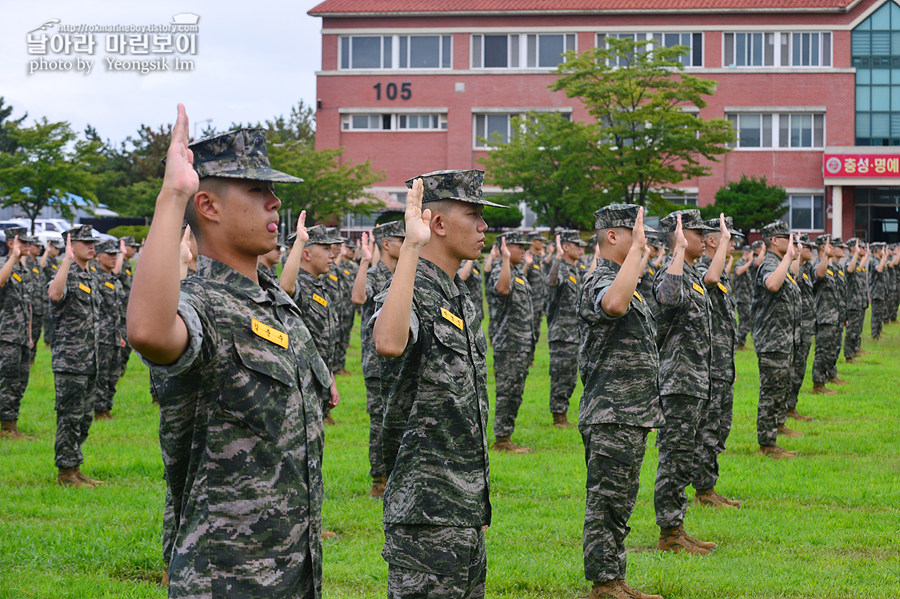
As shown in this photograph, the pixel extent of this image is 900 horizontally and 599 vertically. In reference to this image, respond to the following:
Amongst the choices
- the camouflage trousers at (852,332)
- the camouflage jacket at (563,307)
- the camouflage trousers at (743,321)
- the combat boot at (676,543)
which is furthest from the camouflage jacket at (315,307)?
the camouflage trousers at (743,321)

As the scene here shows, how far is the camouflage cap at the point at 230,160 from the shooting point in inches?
131

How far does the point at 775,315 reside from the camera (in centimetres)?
1133

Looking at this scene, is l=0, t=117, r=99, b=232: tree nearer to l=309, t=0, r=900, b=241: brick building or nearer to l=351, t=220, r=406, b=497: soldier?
l=309, t=0, r=900, b=241: brick building

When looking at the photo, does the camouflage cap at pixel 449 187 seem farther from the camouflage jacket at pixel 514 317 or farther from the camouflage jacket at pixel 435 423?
the camouflage jacket at pixel 514 317

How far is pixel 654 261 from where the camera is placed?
15703mm

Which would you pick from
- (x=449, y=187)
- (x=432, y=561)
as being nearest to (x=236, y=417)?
(x=432, y=561)

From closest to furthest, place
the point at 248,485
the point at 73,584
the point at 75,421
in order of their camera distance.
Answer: the point at 248,485 < the point at 73,584 < the point at 75,421

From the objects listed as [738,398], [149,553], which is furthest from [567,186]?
[149,553]

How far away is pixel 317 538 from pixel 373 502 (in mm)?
5800

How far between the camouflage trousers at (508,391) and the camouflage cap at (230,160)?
28.3 ft

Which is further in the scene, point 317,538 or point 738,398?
point 738,398

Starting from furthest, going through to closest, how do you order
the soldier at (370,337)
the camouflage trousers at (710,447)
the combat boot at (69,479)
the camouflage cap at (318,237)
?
the camouflage cap at (318,237), the combat boot at (69,479), the soldier at (370,337), the camouflage trousers at (710,447)

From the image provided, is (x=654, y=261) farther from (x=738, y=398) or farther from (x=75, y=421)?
(x=75, y=421)

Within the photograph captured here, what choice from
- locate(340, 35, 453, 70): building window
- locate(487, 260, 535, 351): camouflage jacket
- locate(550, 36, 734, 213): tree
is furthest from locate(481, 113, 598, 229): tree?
locate(487, 260, 535, 351): camouflage jacket
